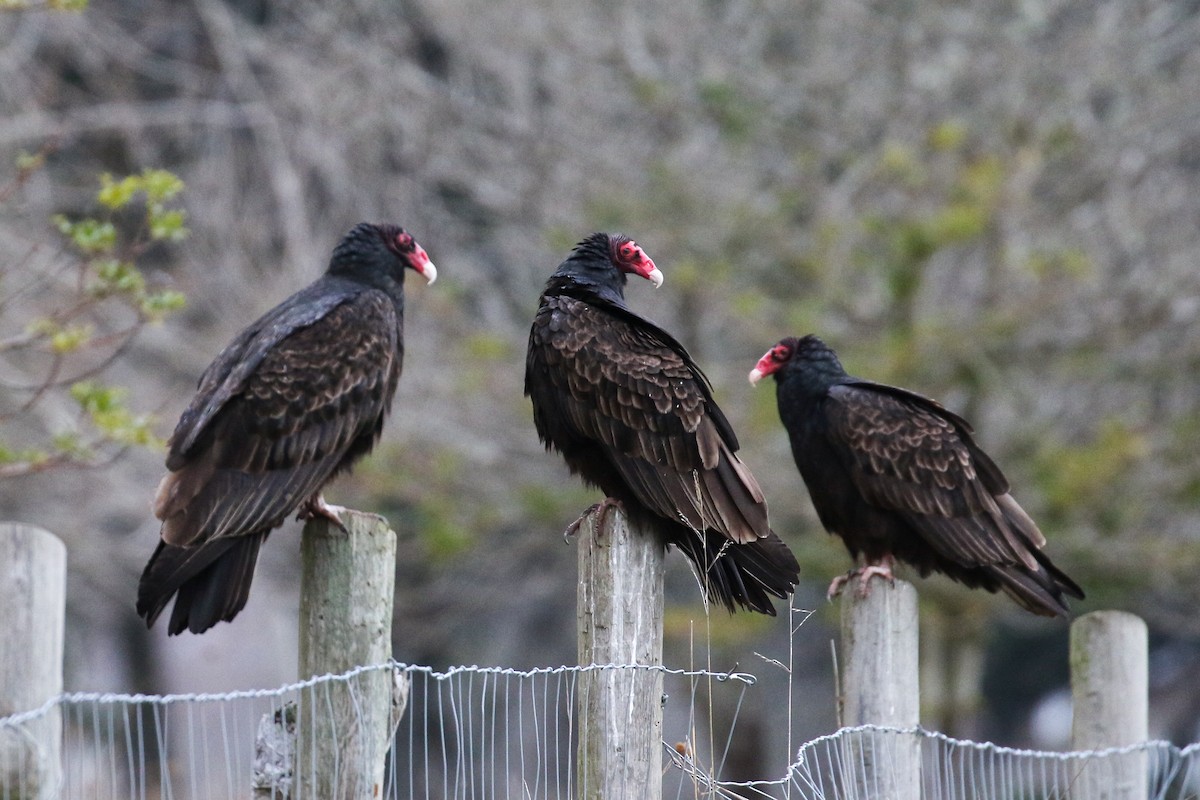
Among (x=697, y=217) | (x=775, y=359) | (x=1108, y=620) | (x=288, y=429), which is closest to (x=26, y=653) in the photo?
(x=288, y=429)

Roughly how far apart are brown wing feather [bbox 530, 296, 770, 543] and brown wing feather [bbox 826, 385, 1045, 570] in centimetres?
135

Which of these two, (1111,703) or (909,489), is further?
(909,489)

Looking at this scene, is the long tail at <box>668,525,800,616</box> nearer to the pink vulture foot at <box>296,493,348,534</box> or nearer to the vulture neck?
the vulture neck

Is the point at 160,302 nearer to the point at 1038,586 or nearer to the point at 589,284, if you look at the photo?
the point at 589,284

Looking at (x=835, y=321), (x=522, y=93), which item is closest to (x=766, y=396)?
(x=835, y=321)

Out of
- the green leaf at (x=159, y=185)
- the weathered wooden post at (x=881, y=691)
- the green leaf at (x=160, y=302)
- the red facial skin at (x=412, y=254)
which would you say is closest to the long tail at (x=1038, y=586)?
the weathered wooden post at (x=881, y=691)

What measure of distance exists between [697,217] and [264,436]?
5.43 meters

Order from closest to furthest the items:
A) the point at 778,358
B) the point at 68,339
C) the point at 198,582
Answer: the point at 198,582 < the point at 68,339 < the point at 778,358

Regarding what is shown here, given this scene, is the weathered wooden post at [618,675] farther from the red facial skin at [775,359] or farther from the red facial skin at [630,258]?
the red facial skin at [775,359]

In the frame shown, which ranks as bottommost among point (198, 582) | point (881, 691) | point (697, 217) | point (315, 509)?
point (881, 691)

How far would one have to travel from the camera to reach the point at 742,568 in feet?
10.9

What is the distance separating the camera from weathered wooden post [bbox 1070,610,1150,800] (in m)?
3.64

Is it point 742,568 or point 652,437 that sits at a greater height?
point 652,437

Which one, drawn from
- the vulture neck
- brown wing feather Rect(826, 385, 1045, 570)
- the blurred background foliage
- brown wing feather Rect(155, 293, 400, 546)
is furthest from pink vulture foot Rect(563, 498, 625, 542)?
the blurred background foliage
